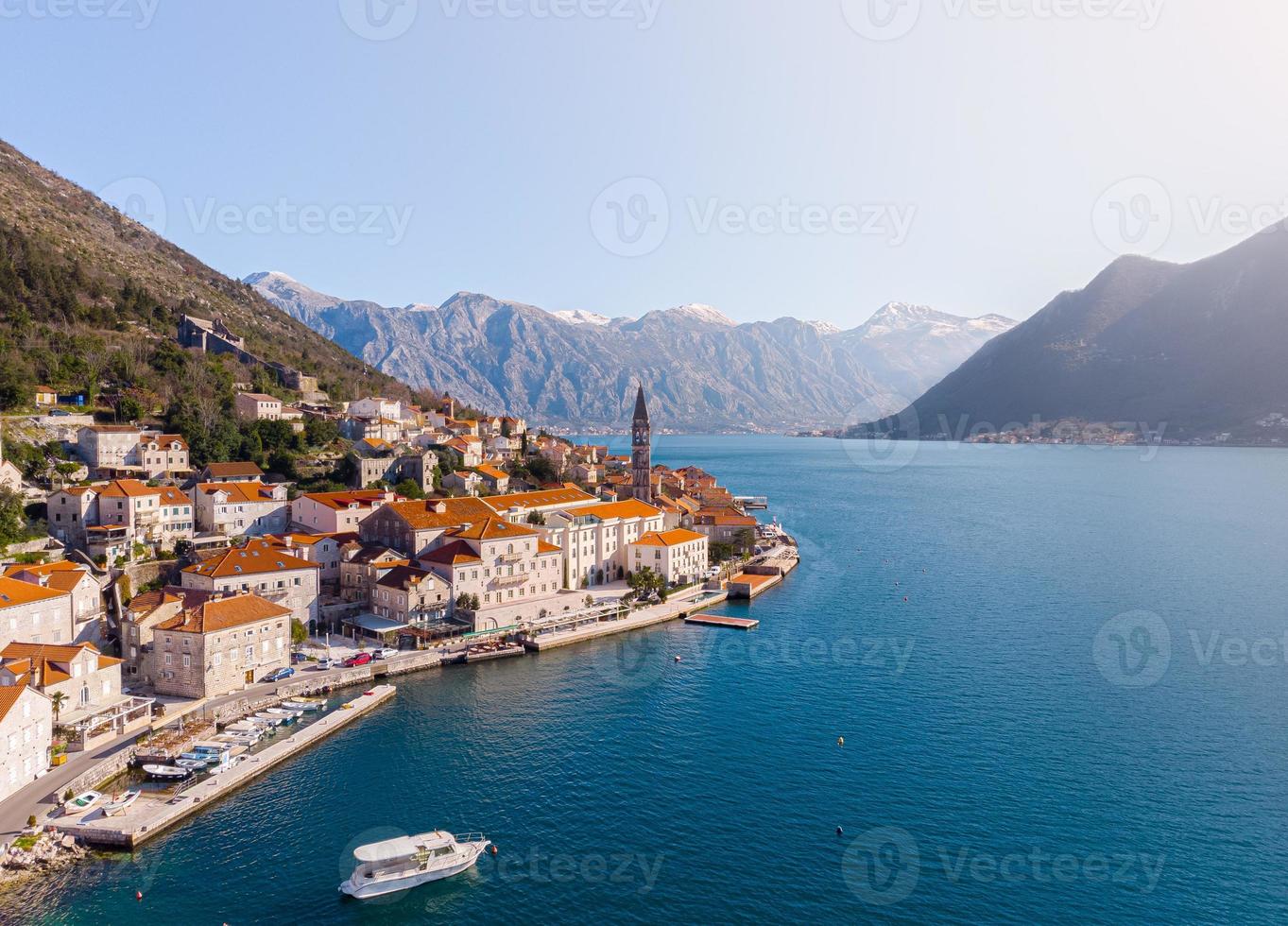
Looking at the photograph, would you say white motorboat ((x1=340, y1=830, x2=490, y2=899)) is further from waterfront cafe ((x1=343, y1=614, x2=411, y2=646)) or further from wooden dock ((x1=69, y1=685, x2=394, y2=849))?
waterfront cafe ((x1=343, y1=614, x2=411, y2=646))

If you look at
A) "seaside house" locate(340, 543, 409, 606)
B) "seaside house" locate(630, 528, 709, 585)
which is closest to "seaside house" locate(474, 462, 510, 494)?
"seaside house" locate(630, 528, 709, 585)

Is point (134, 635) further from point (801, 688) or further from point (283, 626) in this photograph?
point (801, 688)

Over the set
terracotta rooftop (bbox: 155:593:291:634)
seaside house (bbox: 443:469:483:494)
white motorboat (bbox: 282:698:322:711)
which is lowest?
white motorboat (bbox: 282:698:322:711)

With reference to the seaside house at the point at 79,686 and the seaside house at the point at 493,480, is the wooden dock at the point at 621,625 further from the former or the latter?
the seaside house at the point at 493,480

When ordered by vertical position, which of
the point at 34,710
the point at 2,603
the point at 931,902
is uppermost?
the point at 2,603

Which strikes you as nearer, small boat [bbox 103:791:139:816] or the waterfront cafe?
small boat [bbox 103:791:139:816]

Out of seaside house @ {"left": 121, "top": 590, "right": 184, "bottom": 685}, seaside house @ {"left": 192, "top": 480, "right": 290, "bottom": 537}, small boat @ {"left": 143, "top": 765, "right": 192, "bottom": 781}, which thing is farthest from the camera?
seaside house @ {"left": 192, "top": 480, "right": 290, "bottom": 537}

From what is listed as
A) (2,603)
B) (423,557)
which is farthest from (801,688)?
(2,603)

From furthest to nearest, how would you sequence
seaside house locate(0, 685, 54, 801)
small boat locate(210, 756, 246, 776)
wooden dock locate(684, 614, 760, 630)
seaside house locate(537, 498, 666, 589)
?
1. seaside house locate(537, 498, 666, 589)
2. wooden dock locate(684, 614, 760, 630)
3. small boat locate(210, 756, 246, 776)
4. seaside house locate(0, 685, 54, 801)

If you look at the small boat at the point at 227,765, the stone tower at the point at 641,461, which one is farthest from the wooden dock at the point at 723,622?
the small boat at the point at 227,765
